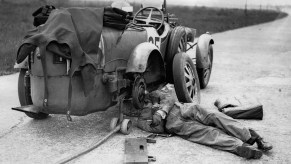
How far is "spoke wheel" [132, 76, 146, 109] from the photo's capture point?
5512mm

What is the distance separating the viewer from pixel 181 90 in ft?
21.0

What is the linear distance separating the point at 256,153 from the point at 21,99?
3.37 metres

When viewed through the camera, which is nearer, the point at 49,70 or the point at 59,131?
the point at 49,70

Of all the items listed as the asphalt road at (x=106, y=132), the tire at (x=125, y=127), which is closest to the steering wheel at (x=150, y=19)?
the asphalt road at (x=106, y=132)

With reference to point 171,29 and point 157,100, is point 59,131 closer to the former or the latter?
point 157,100

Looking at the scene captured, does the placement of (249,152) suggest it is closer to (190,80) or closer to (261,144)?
(261,144)

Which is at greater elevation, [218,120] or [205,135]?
[218,120]

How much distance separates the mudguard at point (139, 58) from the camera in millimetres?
5492

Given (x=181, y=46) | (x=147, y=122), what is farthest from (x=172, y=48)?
(x=147, y=122)

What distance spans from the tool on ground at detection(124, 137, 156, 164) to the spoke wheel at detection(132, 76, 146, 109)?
601 mm

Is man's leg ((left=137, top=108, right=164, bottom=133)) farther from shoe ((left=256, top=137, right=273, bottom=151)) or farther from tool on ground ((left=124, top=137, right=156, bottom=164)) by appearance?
shoe ((left=256, top=137, right=273, bottom=151))

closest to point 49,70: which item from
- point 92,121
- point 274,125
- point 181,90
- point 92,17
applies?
point 92,17

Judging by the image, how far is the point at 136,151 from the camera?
471 cm

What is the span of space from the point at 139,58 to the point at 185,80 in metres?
1.22
